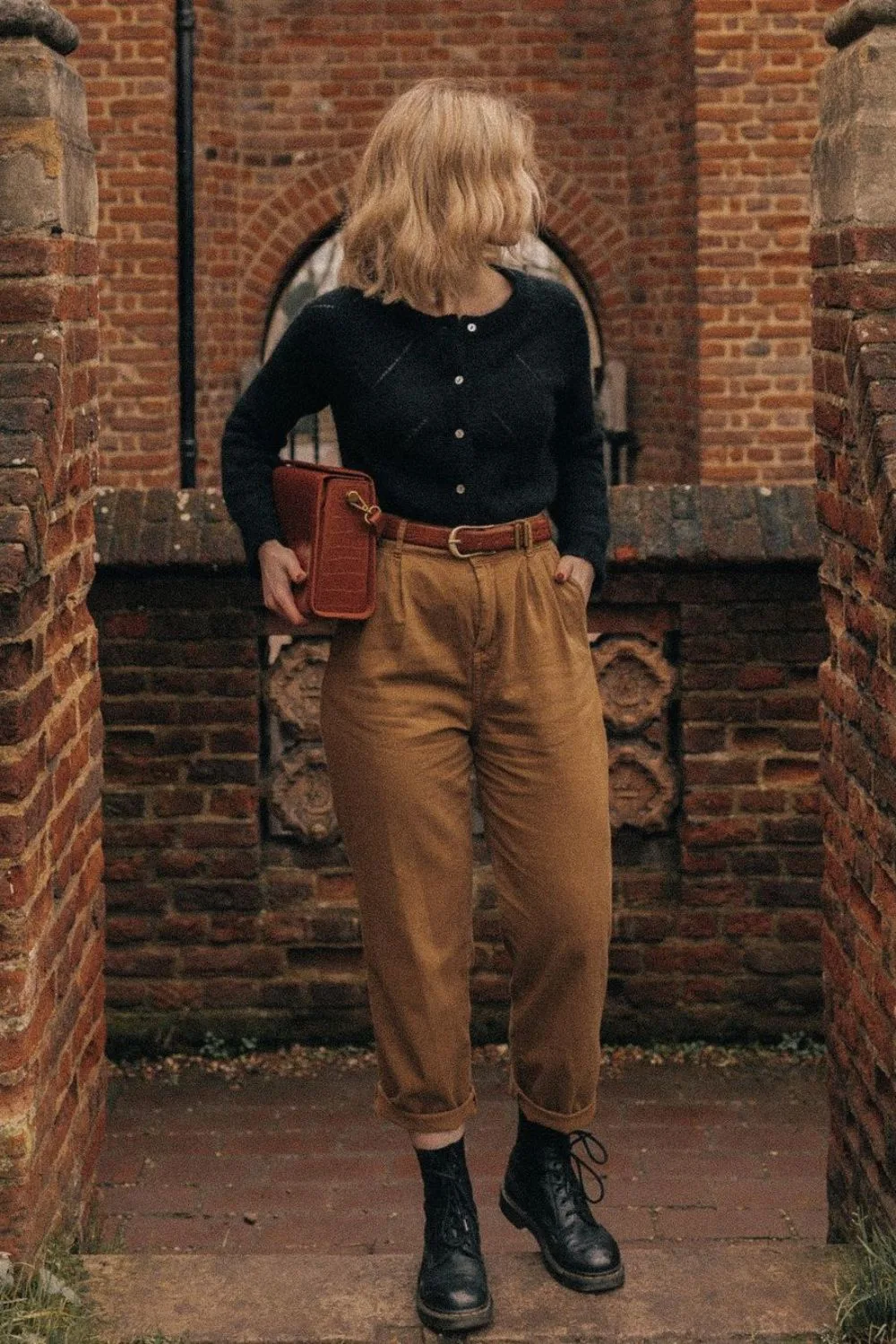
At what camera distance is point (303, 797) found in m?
5.43

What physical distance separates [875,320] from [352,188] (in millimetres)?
903

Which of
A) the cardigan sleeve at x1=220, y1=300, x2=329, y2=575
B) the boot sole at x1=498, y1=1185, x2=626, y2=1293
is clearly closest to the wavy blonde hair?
the cardigan sleeve at x1=220, y1=300, x2=329, y2=575

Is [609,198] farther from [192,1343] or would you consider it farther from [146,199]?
[192,1343]

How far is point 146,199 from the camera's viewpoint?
10508 mm

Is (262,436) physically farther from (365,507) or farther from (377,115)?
(377,115)

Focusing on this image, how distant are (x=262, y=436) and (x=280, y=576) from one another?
0.87 feet

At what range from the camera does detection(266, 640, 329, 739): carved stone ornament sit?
539 centimetres

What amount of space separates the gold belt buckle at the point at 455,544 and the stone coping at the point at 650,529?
2052 millimetres

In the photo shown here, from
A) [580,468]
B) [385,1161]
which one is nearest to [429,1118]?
[580,468]

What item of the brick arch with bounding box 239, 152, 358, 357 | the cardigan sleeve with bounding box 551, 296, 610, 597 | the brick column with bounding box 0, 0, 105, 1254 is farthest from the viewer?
the brick arch with bounding box 239, 152, 358, 357

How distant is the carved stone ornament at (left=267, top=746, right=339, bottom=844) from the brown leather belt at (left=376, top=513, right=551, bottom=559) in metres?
2.23

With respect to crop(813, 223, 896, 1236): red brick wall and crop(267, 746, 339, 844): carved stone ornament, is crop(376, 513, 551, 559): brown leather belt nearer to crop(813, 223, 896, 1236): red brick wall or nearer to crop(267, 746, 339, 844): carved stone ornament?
crop(813, 223, 896, 1236): red brick wall

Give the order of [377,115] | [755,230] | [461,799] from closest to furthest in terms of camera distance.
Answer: [461,799] → [755,230] → [377,115]

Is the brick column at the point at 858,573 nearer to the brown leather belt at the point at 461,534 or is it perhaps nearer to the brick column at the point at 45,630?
the brown leather belt at the point at 461,534
